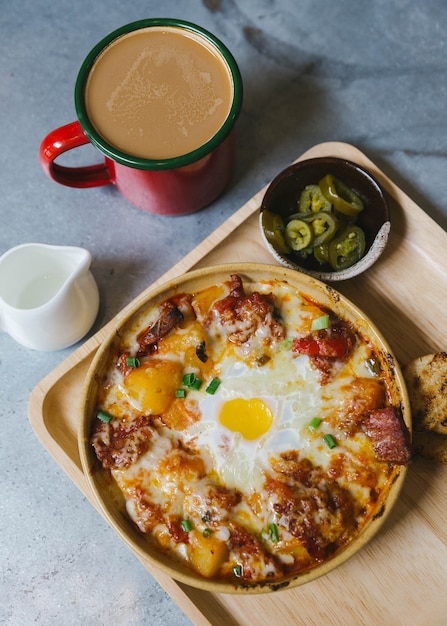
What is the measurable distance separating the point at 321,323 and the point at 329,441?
0.61 metres

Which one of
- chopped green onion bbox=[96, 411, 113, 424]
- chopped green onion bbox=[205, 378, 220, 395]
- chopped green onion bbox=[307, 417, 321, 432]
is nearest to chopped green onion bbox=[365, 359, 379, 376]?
chopped green onion bbox=[307, 417, 321, 432]

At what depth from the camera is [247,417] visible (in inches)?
144

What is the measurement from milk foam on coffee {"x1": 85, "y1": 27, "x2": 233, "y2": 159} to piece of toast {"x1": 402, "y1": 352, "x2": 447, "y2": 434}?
66.5 inches

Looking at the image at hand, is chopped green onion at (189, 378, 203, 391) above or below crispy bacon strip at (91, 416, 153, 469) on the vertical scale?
above

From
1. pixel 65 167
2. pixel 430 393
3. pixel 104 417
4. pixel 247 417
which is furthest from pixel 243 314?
pixel 65 167

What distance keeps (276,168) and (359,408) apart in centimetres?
181

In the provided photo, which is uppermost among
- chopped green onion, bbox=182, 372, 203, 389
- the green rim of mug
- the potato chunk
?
the green rim of mug

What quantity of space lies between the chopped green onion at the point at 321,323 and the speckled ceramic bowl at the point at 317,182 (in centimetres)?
28

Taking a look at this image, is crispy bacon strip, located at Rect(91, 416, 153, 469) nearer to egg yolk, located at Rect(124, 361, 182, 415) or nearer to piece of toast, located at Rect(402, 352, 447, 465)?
egg yolk, located at Rect(124, 361, 182, 415)

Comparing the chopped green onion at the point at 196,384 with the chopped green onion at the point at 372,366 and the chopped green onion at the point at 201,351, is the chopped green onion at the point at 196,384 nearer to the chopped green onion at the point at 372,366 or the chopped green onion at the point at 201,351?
the chopped green onion at the point at 201,351

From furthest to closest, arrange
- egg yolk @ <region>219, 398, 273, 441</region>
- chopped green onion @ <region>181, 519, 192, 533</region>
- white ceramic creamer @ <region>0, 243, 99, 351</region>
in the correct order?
white ceramic creamer @ <region>0, 243, 99, 351</region> < egg yolk @ <region>219, 398, 273, 441</region> < chopped green onion @ <region>181, 519, 192, 533</region>

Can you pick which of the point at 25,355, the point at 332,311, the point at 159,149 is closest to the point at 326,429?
the point at 332,311

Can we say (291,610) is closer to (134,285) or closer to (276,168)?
(134,285)

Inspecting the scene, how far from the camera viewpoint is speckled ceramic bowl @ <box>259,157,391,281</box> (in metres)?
3.88
